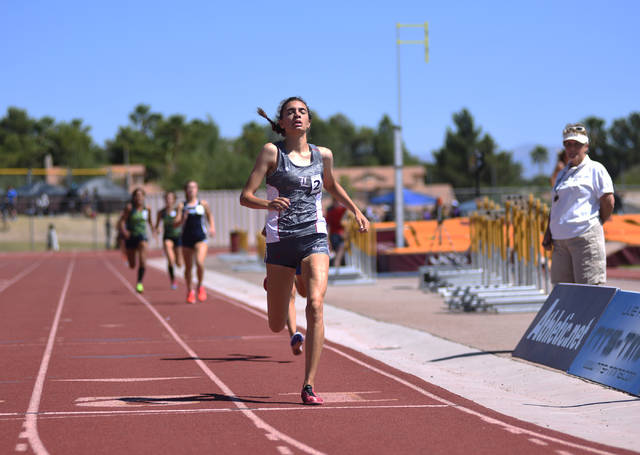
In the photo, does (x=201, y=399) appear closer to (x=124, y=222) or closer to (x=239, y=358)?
(x=239, y=358)

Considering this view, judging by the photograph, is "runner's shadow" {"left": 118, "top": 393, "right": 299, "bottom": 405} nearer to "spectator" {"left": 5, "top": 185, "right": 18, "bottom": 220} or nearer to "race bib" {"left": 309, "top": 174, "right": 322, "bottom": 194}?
"race bib" {"left": 309, "top": 174, "right": 322, "bottom": 194}

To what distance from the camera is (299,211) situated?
735 cm

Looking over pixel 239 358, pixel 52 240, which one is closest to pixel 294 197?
pixel 239 358

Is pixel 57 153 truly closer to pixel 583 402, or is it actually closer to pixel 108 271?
pixel 108 271

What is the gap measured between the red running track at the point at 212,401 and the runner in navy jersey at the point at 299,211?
2.13 feet

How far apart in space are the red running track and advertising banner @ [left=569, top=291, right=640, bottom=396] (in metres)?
1.12

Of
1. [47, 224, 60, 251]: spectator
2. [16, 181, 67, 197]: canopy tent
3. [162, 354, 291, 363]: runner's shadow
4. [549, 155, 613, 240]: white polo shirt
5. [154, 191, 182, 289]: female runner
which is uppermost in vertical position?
[16, 181, 67, 197]: canopy tent

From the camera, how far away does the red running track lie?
5996 mm

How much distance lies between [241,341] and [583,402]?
207 inches

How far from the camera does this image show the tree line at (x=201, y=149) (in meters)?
77.9

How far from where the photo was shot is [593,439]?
6117 millimetres

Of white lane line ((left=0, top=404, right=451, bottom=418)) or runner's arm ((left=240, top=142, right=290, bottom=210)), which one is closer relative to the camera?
white lane line ((left=0, top=404, right=451, bottom=418))

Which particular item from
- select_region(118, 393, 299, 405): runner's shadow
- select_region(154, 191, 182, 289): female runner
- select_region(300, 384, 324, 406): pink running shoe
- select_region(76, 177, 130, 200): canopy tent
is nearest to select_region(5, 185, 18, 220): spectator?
select_region(76, 177, 130, 200): canopy tent

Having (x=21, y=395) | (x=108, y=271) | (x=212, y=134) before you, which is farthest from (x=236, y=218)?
(x=212, y=134)
